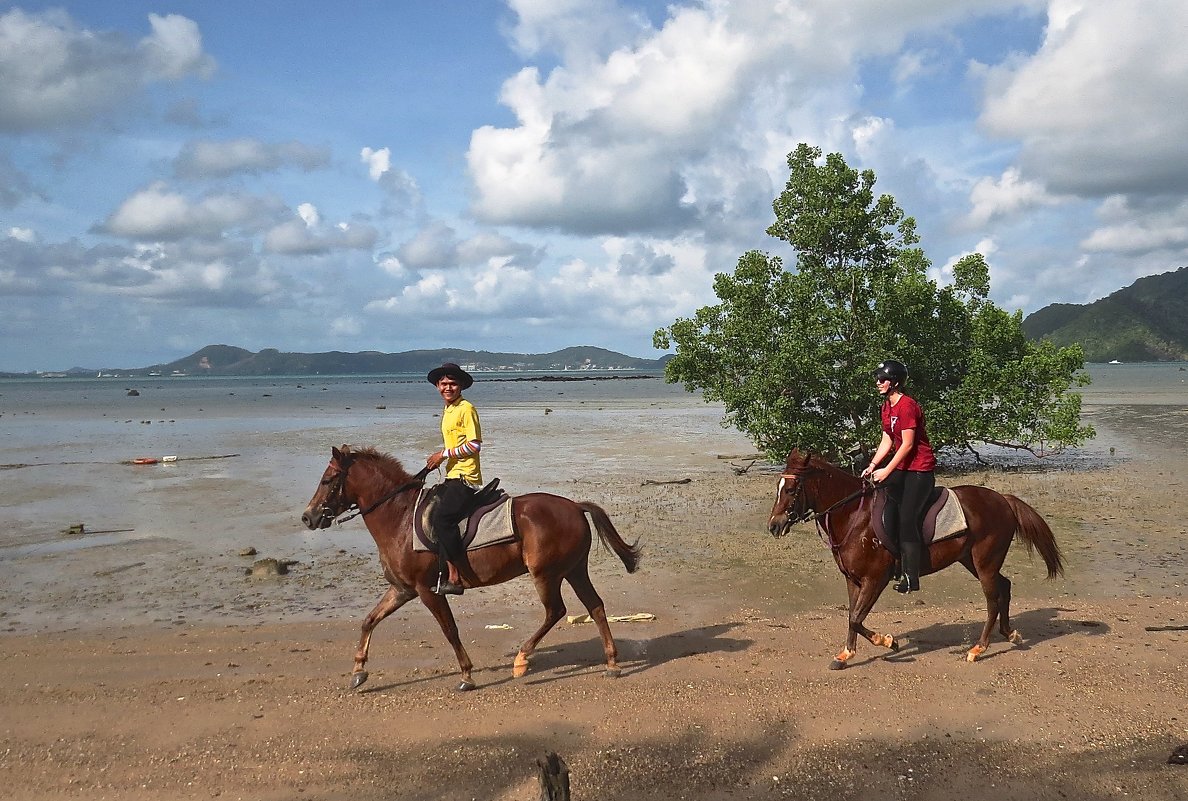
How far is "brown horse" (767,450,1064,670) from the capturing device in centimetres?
858

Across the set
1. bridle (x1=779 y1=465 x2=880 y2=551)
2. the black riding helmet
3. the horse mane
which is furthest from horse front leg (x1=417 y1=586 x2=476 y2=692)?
the black riding helmet

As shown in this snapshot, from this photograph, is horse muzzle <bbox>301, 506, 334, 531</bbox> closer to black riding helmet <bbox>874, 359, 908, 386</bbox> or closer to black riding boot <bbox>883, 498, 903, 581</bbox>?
black riding boot <bbox>883, 498, 903, 581</bbox>

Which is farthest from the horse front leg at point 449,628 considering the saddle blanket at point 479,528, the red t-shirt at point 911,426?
the red t-shirt at point 911,426

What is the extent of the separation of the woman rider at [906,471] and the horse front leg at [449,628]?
15.2 ft

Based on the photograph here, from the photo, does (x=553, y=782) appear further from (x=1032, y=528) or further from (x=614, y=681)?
(x=1032, y=528)

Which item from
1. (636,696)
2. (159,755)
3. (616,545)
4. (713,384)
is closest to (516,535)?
(616,545)

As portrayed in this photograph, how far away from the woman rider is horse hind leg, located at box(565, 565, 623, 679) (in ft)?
10.3

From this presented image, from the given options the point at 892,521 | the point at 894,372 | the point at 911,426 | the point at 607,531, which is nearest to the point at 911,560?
the point at 892,521

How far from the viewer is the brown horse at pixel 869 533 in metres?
8.58

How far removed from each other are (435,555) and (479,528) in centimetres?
54

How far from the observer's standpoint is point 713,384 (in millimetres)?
24266

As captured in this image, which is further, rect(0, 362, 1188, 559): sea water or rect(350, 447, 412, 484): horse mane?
rect(0, 362, 1188, 559): sea water

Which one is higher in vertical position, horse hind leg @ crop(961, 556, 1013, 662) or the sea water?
horse hind leg @ crop(961, 556, 1013, 662)

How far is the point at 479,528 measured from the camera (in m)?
8.34
